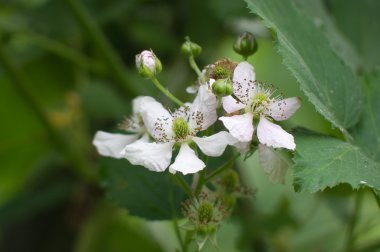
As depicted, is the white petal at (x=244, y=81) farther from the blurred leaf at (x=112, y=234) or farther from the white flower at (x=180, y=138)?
the blurred leaf at (x=112, y=234)

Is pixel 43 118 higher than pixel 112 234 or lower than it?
higher

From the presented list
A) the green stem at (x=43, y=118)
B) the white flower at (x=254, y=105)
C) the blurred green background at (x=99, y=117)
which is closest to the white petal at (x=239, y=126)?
the white flower at (x=254, y=105)

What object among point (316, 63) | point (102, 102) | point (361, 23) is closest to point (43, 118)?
point (102, 102)

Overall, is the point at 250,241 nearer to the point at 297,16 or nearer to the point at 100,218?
the point at 100,218

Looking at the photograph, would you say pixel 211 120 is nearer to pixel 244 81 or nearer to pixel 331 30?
pixel 244 81

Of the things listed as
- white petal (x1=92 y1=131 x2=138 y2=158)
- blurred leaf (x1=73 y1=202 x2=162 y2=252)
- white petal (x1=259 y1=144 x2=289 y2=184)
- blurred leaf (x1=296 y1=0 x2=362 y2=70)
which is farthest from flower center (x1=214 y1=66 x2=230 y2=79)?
blurred leaf (x1=73 y1=202 x2=162 y2=252)

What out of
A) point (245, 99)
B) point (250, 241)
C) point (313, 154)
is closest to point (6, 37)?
point (250, 241)

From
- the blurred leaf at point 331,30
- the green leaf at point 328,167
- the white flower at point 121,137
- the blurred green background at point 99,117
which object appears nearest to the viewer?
the green leaf at point 328,167
